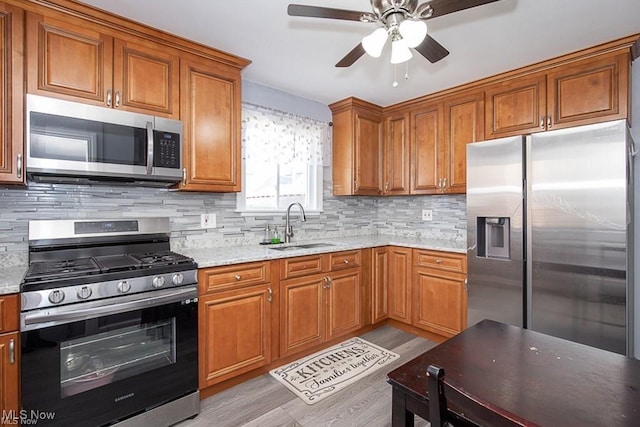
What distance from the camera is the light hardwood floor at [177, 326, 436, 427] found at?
6.13ft

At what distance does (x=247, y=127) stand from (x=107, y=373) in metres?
2.08

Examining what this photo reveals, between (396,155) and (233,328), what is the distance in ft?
8.13

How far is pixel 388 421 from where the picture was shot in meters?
1.87

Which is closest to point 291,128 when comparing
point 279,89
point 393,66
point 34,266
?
point 279,89

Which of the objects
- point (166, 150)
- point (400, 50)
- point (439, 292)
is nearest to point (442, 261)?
point (439, 292)

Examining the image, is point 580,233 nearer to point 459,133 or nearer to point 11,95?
point 459,133

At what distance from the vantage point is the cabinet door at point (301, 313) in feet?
8.04

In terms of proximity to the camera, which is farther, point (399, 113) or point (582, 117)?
point (399, 113)

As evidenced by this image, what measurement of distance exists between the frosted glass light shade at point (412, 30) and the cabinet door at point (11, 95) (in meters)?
1.93

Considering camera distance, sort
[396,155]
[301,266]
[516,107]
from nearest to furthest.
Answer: [301,266] < [516,107] < [396,155]

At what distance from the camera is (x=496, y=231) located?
2.57 metres

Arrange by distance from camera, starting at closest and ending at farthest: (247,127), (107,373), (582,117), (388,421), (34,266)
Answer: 1. (107,373)
2. (34,266)
3. (388,421)
4. (582,117)
5. (247,127)

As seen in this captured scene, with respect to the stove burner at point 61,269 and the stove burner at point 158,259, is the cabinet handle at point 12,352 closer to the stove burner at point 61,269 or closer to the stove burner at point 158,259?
the stove burner at point 61,269

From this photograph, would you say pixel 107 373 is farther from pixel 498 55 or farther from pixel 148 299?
pixel 498 55
